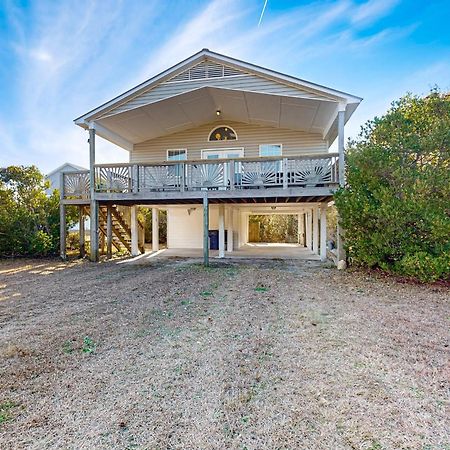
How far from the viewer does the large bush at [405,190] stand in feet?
21.2

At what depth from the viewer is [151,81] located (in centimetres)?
953

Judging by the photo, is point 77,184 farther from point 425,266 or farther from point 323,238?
point 425,266

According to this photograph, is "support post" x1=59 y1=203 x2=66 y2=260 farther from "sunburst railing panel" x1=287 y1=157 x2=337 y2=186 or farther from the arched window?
"sunburst railing panel" x1=287 y1=157 x2=337 y2=186

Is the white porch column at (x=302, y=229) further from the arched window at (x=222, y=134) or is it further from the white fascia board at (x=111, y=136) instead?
the white fascia board at (x=111, y=136)

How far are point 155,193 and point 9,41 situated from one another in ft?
21.8

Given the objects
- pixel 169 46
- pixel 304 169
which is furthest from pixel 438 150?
pixel 169 46

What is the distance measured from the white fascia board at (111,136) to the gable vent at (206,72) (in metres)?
2.87

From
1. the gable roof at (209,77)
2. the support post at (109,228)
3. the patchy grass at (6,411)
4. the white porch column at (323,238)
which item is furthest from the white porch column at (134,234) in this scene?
the patchy grass at (6,411)

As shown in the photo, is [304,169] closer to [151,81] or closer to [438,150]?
[438,150]

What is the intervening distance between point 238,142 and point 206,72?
324 cm

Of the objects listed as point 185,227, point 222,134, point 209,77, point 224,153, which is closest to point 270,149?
point 224,153

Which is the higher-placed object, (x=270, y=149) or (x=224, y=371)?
(x=270, y=149)

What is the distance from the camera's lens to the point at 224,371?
9.45 ft

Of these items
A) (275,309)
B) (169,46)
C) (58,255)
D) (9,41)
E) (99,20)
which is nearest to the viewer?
(275,309)
